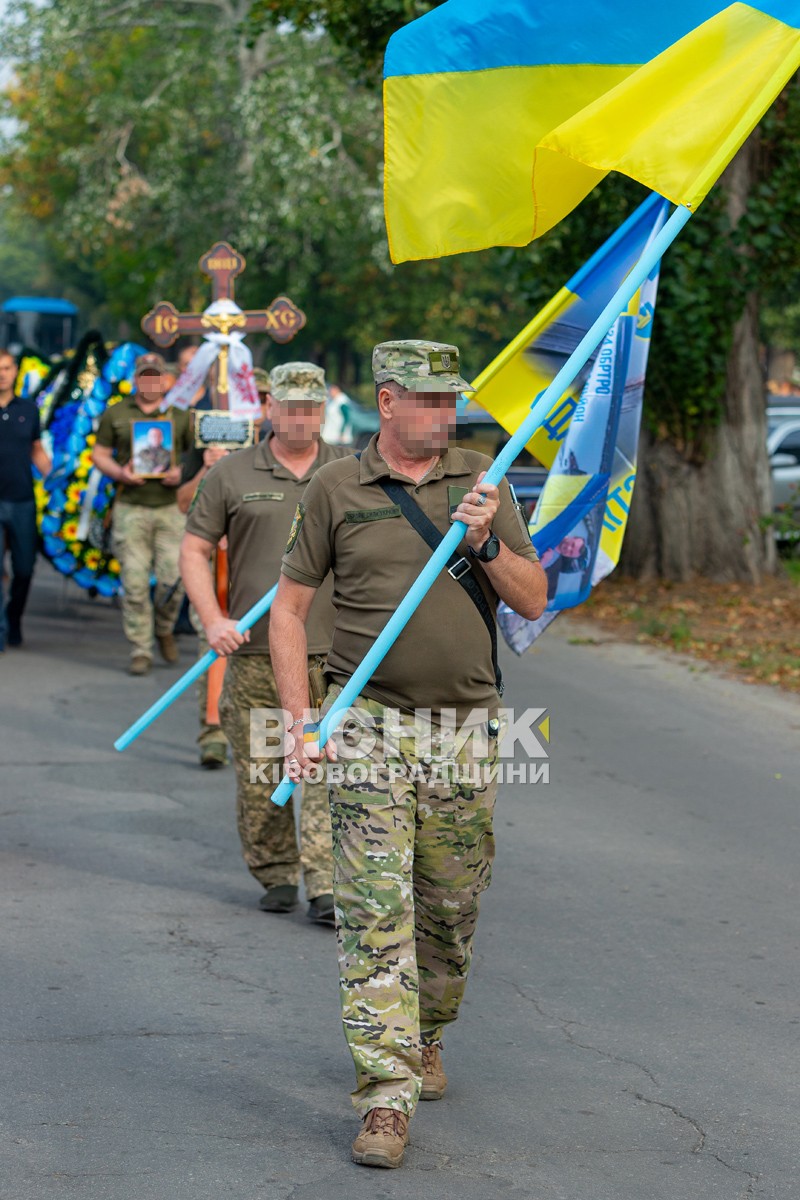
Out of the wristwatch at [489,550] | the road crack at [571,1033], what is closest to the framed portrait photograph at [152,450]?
the road crack at [571,1033]

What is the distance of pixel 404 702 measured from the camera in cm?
459

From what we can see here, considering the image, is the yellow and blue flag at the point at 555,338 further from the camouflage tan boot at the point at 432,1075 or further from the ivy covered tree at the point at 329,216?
the ivy covered tree at the point at 329,216

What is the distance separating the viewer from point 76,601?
704 inches

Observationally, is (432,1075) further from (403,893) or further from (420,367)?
(420,367)

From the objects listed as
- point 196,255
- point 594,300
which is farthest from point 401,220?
point 196,255

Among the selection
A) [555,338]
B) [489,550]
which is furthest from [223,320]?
[489,550]

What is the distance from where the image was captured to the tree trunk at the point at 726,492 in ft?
55.8

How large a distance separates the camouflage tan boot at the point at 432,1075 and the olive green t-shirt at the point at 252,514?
234 centimetres

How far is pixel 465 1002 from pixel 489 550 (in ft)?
6.37

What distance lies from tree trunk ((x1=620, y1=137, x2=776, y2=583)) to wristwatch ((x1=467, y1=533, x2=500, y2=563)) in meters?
12.8

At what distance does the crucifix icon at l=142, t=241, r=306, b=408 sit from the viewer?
36.9 ft

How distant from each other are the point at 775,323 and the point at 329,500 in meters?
40.9

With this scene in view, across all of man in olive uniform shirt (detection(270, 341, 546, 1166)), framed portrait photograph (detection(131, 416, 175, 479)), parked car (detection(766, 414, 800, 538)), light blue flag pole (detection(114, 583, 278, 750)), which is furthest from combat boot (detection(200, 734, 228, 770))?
parked car (detection(766, 414, 800, 538))

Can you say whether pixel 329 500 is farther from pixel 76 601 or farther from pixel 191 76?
pixel 191 76
